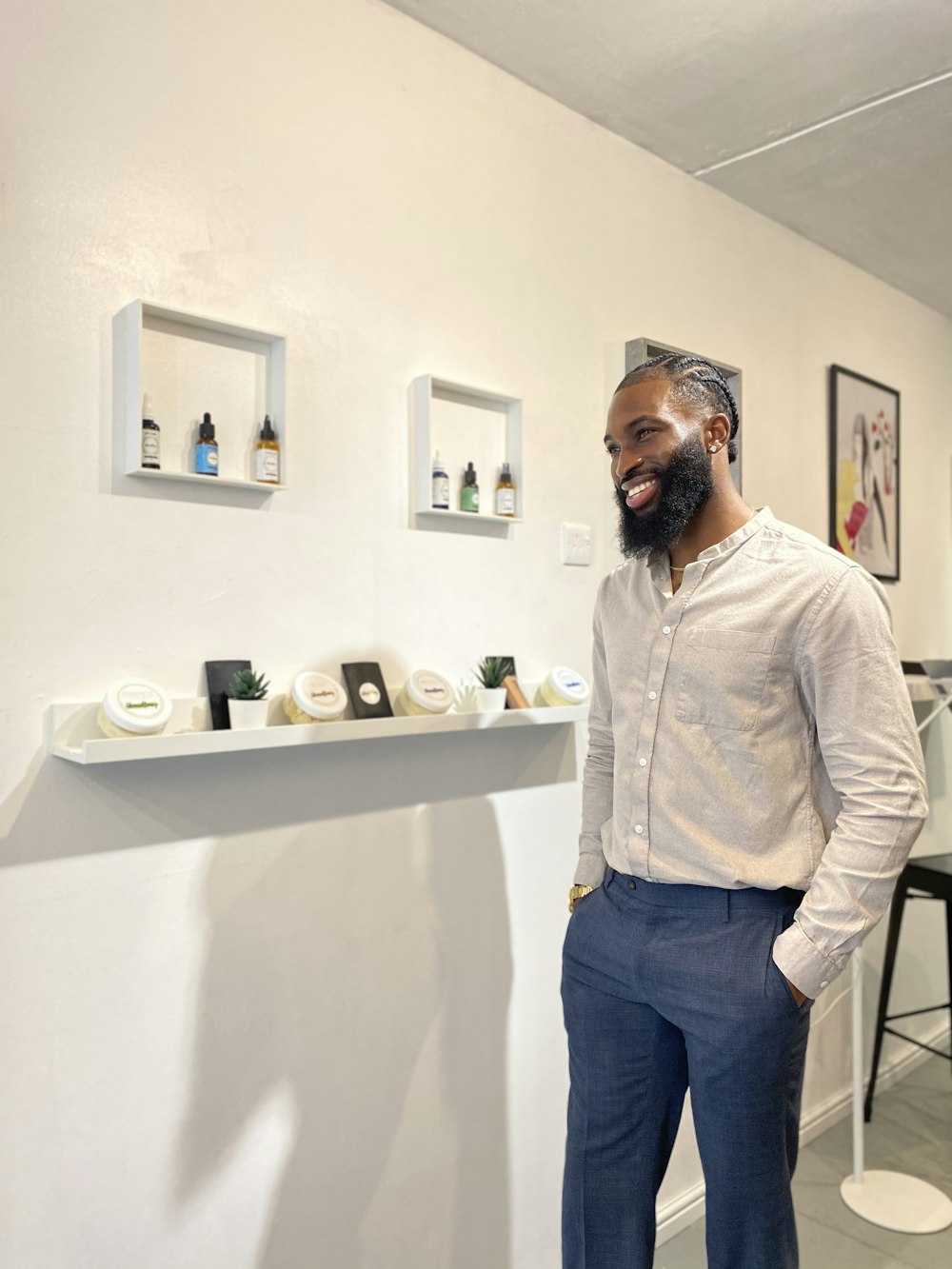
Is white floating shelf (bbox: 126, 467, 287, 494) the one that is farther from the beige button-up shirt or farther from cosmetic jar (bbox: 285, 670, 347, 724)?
the beige button-up shirt

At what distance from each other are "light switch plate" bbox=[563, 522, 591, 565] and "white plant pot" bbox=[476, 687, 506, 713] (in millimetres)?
397

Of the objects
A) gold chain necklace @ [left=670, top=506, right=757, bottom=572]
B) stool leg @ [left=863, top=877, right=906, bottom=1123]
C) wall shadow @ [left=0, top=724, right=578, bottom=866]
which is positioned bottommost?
stool leg @ [left=863, top=877, right=906, bottom=1123]

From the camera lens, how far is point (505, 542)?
1.93m

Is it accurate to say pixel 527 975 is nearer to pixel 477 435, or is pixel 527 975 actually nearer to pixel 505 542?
pixel 505 542

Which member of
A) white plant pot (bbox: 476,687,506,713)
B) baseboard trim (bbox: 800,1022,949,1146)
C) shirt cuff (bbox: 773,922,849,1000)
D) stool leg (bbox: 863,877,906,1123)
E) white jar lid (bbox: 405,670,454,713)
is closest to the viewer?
shirt cuff (bbox: 773,922,849,1000)

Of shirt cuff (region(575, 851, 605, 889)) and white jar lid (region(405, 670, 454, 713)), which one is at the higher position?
white jar lid (region(405, 670, 454, 713))

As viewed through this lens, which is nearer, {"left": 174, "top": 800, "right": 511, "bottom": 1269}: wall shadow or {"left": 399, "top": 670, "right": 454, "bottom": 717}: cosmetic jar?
{"left": 174, "top": 800, "right": 511, "bottom": 1269}: wall shadow

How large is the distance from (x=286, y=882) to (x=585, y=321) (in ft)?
4.20

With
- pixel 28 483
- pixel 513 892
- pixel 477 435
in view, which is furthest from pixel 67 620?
pixel 513 892

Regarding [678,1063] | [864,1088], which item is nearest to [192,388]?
[678,1063]

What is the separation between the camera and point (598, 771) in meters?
1.64

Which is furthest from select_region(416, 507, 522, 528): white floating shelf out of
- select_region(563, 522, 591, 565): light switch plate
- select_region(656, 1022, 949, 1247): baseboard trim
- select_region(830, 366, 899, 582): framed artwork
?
select_region(656, 1022, 949, 1247): baseboard trim

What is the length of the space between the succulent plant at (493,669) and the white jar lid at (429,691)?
12 cm

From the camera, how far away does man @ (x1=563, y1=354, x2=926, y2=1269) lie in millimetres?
1283
